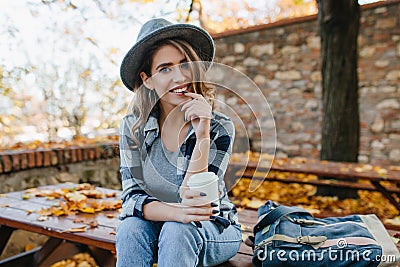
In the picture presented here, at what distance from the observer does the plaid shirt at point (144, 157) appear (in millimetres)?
1409

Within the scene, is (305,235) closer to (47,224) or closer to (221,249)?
(221,249)

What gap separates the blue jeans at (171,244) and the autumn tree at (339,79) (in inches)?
116

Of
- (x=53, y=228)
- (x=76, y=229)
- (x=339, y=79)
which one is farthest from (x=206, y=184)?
(x=339, y=79)

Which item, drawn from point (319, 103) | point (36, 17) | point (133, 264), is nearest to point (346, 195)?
point (319, 103)

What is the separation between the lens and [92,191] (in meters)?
2.38

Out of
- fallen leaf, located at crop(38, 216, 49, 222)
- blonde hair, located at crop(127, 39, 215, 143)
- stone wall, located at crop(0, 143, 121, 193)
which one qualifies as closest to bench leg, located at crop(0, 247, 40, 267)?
fallen leaf, located at crop(38, 216, 49, 222)

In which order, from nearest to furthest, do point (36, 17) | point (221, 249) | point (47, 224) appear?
point (221, 249), point (47, 224), point (36, 17)

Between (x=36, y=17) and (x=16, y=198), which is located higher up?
(x=36, y=17)

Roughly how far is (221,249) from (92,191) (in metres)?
1.23

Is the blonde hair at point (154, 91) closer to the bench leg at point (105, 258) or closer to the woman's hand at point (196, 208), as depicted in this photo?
the woman's hand at point (196, 208)

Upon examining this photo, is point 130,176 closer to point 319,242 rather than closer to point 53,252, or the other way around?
point 319,242

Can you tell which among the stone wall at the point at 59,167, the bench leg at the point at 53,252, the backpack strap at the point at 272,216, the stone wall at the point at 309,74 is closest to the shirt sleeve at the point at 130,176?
the backpack strap at the point at 272,216

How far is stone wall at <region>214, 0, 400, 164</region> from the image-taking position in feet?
16.6

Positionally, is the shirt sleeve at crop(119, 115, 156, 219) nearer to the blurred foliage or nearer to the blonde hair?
the blonde hair
